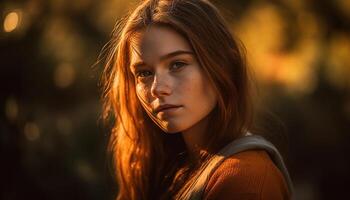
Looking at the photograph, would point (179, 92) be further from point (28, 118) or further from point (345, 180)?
point (345, 180)

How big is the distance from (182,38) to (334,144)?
232cm

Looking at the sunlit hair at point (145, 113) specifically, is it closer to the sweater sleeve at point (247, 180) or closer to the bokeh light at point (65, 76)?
the sweater sleeve at point (247, 180)

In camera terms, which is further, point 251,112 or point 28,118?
point 28,118

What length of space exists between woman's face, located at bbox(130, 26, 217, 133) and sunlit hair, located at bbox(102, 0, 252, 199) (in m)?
0.02

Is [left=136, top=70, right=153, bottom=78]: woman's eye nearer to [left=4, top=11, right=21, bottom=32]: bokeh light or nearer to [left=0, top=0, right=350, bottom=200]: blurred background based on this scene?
[left=0, top=0, right=350, bottom=200]: blurred background

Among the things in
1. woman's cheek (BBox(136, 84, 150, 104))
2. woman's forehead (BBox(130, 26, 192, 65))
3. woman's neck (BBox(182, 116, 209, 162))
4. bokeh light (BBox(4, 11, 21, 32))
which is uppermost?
bokeh light (BBox(4, 11, 21, 32))

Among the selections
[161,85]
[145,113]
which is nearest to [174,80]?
[161,85]

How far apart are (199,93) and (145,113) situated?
0.35m

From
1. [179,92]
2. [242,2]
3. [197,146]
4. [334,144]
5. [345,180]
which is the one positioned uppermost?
[242,2]

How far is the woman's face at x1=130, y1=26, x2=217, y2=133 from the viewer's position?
156 centimetres

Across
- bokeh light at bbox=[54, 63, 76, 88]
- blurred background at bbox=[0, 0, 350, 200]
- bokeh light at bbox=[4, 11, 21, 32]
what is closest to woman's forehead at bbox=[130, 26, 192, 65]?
blurred background at bbox=[0, 0, 350, 200]

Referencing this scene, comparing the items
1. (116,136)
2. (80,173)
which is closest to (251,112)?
(116,136)

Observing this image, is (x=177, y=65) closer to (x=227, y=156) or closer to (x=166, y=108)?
(x=166, y=108)

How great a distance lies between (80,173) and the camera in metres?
3.11
